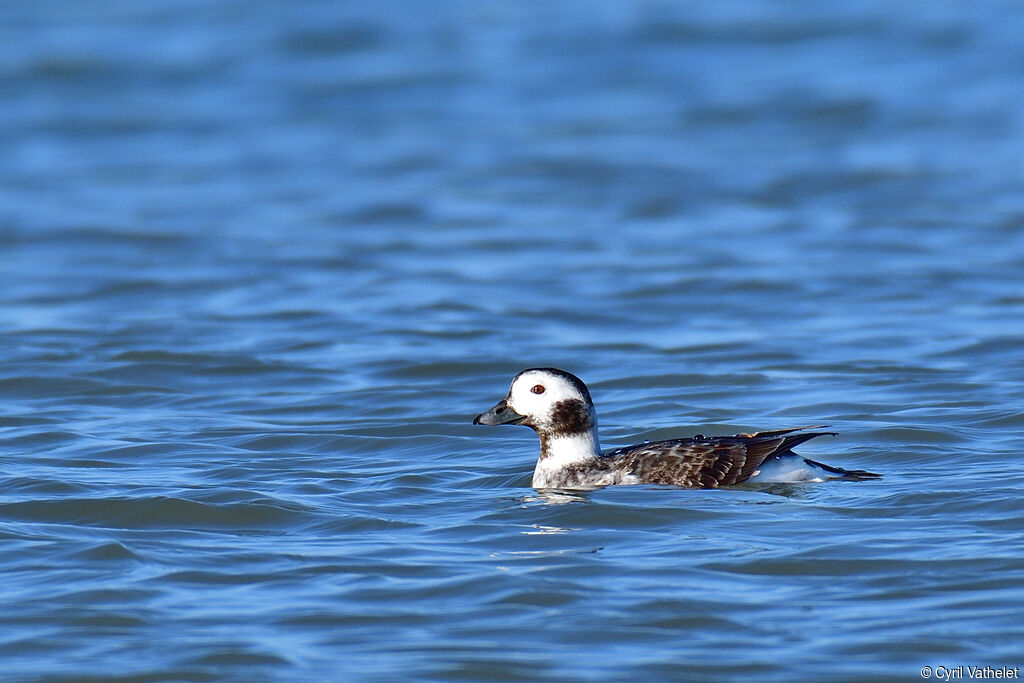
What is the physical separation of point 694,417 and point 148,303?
254 inches

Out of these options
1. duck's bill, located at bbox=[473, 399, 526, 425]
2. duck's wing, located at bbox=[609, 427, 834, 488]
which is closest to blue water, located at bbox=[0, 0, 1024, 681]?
duck's wing, located at bbox=[609, 427, 834, 488]

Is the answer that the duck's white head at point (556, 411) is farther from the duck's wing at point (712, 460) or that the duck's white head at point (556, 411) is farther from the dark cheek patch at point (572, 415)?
the duck's wing at point (712, 460)

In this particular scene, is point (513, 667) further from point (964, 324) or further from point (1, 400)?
point (964, 324)

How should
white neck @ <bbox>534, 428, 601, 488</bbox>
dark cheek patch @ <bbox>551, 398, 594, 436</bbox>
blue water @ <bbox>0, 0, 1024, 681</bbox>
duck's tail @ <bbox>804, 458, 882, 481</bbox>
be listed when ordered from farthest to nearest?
dark cheek patch @ <bbox>551, 398, 594, 436</bbox>, white neck @ <bbox>534, 428, 601, 488</bbox>, duck's tail @ <bbox>804, 458, 882, 481</bbox>, blue water @ <bbox>0, 0, 1024, 681</bbox>

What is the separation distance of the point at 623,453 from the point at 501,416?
2.36 ft

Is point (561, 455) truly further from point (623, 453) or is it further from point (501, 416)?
point (501, 416)

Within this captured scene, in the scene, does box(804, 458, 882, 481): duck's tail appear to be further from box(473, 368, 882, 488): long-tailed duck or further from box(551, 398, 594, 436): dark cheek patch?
box(551, 398, 594, 436): dark cheek patch

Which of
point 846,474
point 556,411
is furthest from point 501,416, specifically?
point 846,474

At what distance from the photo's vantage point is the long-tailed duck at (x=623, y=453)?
838 centimetres

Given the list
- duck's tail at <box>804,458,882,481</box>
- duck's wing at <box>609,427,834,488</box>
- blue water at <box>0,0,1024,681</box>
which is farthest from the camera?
duck's tail at <box>804,458,882,481</box>

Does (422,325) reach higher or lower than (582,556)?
higher

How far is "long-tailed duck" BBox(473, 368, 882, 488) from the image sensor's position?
27.5ft

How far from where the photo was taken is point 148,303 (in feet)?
49.6

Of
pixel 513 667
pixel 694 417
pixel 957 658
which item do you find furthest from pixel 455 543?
pixel 694 417
